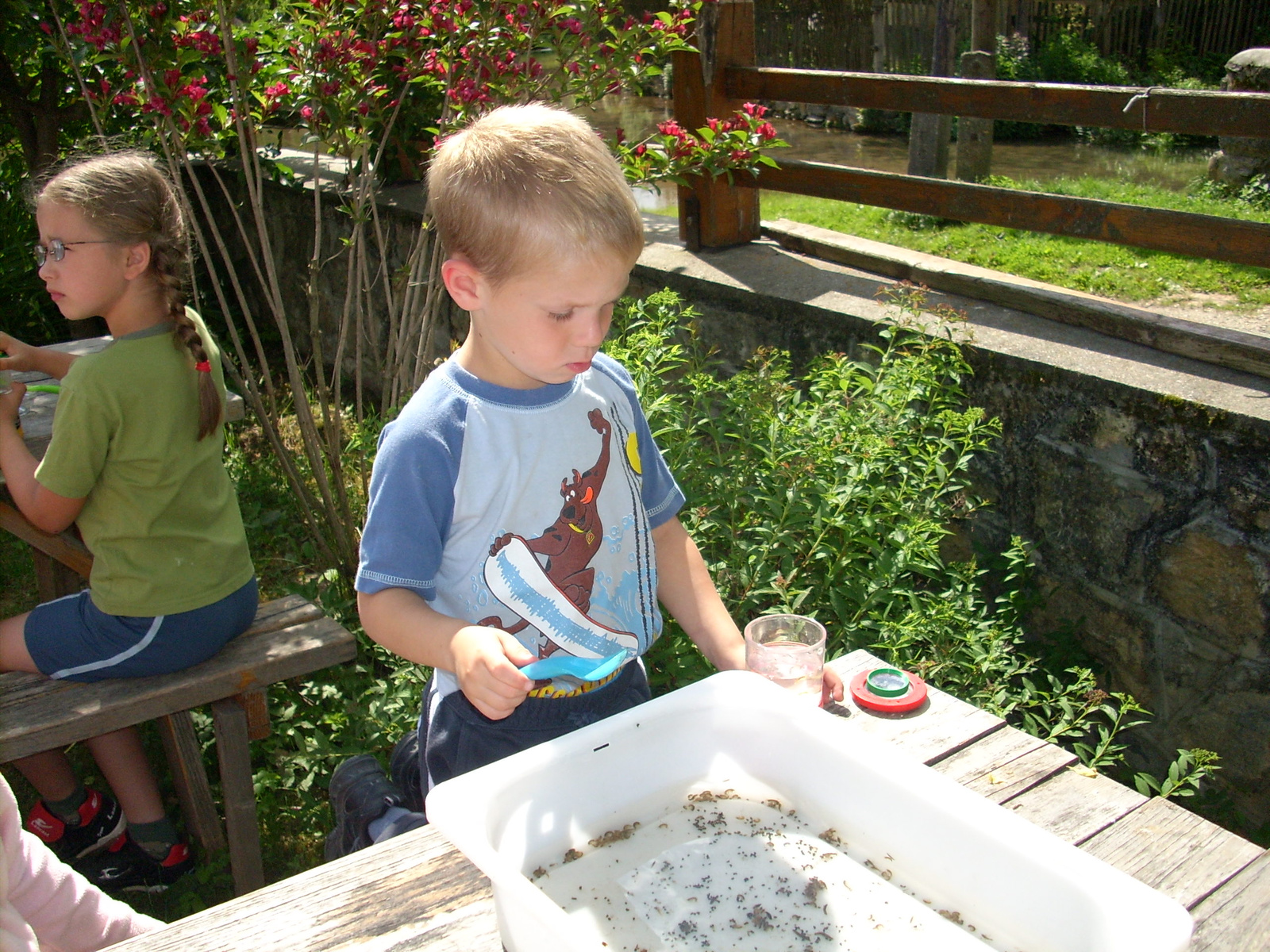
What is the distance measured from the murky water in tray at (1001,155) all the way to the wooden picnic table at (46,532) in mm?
5155

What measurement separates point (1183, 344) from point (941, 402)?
2.03 ft

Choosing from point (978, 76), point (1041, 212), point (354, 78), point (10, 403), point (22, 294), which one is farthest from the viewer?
point (978, 76)

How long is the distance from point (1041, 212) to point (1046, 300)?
11.3 inches

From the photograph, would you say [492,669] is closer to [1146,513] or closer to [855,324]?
[1146,513]

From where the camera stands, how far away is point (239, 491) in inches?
172

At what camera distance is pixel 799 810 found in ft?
→ 4.21

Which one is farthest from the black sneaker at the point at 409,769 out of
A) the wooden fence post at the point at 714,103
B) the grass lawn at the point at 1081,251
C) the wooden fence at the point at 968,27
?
the wooden fence at the point at 968,27

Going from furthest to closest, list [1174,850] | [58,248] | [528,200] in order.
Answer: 1. [58,248]
2. [528,200]
3. [1174,850]

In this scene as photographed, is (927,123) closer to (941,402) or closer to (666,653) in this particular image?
(941,402)

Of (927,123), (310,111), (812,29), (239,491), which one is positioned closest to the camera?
(310,111)

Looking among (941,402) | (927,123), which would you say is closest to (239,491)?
(941,402)

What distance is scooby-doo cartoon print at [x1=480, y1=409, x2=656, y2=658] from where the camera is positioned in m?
1.52

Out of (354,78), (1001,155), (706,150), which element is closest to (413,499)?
(354,78)

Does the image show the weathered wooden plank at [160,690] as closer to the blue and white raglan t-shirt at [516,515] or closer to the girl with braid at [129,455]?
the girl with braid at [129,455]
